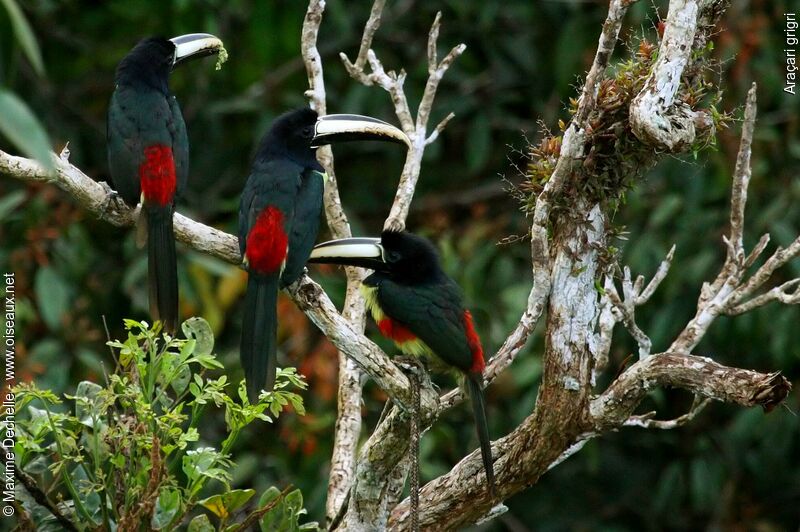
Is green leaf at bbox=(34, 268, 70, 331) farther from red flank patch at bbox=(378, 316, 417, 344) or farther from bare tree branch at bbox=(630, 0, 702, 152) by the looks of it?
bare tree branch at bbox=(630, 0, 702, 152)

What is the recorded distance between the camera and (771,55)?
6703mm

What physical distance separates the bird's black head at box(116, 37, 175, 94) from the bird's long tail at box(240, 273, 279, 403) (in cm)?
106

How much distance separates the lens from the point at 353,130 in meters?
4.51

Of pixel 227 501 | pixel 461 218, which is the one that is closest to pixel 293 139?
pixel 227 501

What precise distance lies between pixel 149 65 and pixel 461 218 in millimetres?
3556

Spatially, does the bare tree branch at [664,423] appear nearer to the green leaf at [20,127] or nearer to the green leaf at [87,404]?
the green leaf at [87,404]

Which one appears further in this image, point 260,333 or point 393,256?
point 393,256

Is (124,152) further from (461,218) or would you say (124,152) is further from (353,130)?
(461,218)

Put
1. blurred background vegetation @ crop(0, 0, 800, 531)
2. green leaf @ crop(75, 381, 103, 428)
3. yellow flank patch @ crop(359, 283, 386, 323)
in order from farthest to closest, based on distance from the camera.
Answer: blurred background vegetation @ crop(0, 0, 800, 531)
yellow flank patch @ crop(359, 283, 386, 323)
green leaf @ crop(75, 381, 103, 428)

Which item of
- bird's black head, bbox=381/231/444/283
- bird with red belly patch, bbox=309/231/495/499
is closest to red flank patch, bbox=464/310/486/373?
bird with red belly patch, bbox=309/231/495/499

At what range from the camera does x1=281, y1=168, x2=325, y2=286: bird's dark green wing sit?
13.5 feet

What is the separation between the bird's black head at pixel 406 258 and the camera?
4281 mm

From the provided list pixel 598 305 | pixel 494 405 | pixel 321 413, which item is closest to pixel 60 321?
pixel 321 413

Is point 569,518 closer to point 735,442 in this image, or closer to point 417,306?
point 735,442
